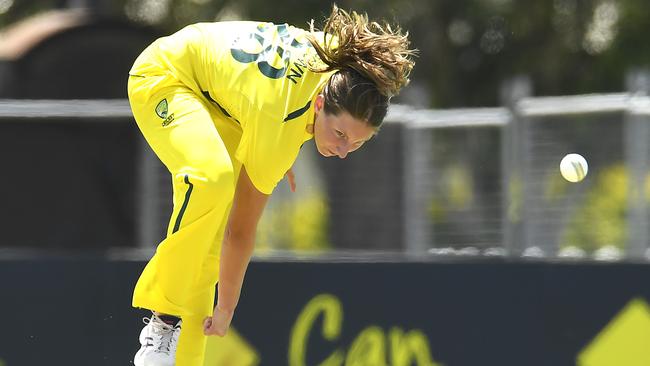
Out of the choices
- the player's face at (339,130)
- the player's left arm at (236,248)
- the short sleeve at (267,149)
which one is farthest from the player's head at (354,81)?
the player's left arm at (236,248)

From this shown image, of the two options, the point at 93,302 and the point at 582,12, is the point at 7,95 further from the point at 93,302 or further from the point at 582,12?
the point at 582,12

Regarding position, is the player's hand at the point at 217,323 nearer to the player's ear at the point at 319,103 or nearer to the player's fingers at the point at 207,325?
the player's fingers at the point at 207,325

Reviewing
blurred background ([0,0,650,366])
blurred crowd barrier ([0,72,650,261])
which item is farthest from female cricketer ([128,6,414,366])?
blurred crowd barrier ([0,72,650,261])

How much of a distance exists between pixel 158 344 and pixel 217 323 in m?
0.22

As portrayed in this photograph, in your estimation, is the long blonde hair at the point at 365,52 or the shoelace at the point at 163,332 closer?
the long blonde hair at the point at 365,52

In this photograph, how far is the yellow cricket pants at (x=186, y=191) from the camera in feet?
13.0

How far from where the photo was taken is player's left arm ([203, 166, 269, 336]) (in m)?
4.39

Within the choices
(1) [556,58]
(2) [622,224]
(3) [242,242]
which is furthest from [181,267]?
(1) [556,58]

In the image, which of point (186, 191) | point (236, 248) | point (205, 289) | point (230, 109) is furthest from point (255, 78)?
point (205, 289)

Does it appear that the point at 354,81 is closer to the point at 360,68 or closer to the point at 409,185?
the point at 360,68

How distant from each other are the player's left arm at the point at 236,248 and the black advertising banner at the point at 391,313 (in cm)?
130

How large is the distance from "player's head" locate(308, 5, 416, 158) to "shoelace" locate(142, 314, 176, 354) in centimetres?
86

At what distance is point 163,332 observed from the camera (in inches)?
172

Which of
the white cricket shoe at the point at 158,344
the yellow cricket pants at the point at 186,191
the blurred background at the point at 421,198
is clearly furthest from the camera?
the blurred background at the point at 421,198
